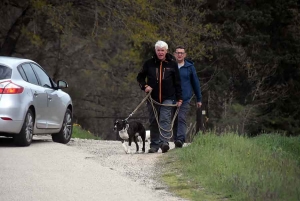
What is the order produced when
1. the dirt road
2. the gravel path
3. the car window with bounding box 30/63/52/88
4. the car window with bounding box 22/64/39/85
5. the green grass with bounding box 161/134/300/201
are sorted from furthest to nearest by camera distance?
1. the car window with bounding box 30/63/52/88
2. the car window with bounding box 22/64/39/85
3. the gravel path
4. the green grass with bounding box 161/134/300/201
5. the dirt road

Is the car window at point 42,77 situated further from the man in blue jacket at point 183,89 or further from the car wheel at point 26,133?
the man in blue jacket at point 183,89

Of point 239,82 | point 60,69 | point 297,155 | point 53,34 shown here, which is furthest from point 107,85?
point 297,155

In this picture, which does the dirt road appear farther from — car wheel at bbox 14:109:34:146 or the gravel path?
car wheel at bbox 14:109:34:146

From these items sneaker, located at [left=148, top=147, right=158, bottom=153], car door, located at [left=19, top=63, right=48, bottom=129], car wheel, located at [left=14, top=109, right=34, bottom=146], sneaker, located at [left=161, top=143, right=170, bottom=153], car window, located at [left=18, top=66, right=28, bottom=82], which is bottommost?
sneaker, located at [left=148, top=147, right=158, bottom=153]

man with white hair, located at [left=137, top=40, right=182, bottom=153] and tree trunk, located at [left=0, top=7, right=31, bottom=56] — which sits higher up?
tree trunk, located at [left=0, top=7, right=31, bottom=56]

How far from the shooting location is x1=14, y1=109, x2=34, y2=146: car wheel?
1554 centimetres

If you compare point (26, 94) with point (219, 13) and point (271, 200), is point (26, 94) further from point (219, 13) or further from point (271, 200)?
point (219, 13)

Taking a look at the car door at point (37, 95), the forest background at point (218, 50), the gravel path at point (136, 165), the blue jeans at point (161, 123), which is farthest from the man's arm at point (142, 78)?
the forest background at point (218, 50)

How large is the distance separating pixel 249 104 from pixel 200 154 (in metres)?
22.9

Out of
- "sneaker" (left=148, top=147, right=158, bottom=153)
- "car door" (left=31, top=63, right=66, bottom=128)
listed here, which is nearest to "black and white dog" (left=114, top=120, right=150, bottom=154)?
"sneaker" (left=148, top=147, right=158, bottom=153)

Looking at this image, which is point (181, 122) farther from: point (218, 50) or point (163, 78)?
point (218, 50)

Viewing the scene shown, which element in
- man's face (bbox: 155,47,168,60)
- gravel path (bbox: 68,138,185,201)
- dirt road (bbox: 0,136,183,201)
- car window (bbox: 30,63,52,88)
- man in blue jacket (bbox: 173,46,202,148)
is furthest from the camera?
car window (bbox: 30,63,52,88)

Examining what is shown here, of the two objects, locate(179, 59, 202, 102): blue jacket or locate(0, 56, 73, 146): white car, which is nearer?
locate(0, 56, 73, 146): white car

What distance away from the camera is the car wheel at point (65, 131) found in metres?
17.8
